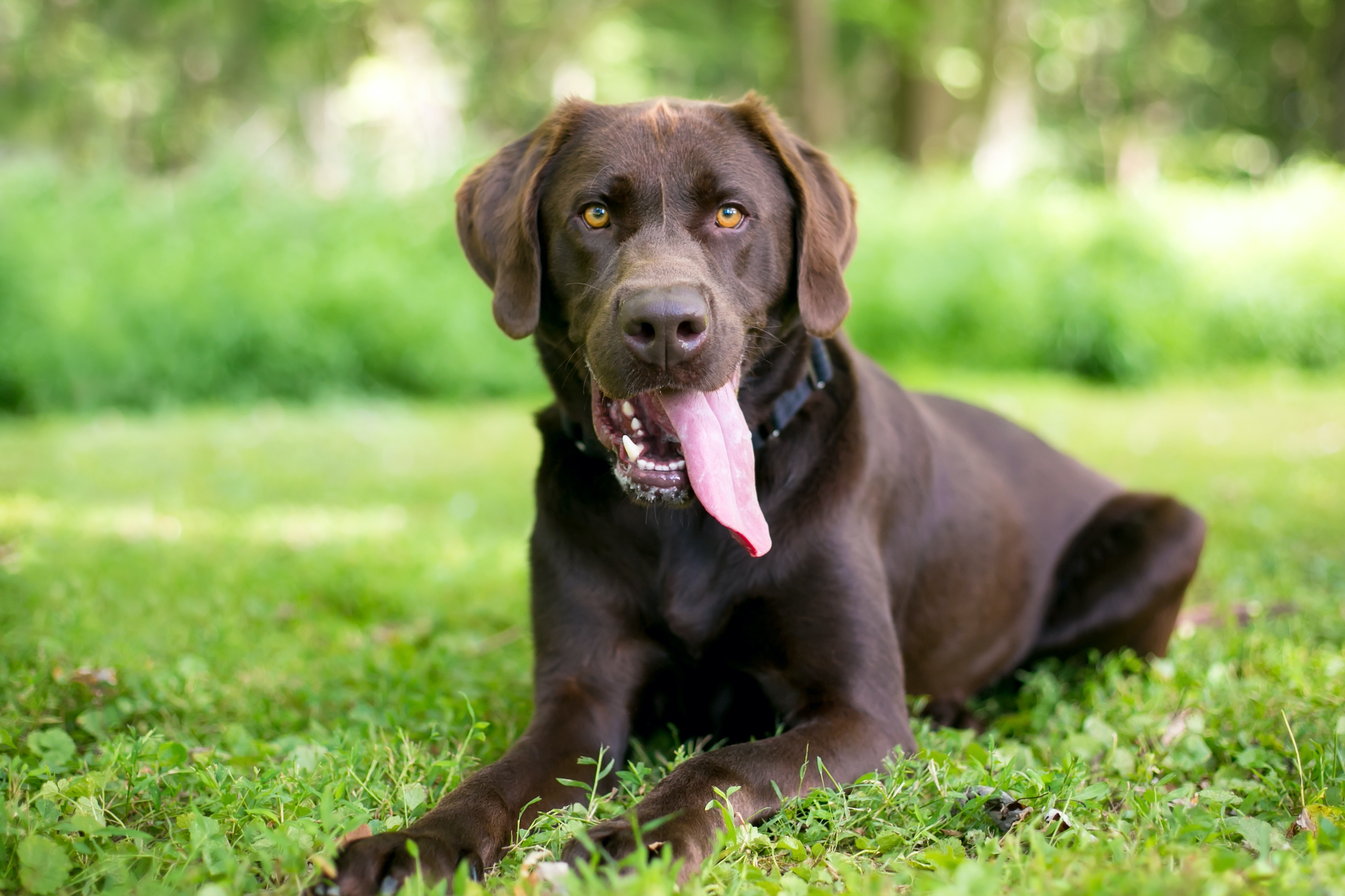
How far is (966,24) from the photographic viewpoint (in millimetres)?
23453

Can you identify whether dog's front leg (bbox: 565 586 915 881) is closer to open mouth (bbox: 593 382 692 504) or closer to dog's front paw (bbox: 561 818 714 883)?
dog's front paw (bbox: 561 818 714 883)

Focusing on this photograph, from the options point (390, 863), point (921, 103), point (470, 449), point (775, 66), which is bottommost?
point (470, 449)

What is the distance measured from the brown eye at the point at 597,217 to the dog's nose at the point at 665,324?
17.0 inches

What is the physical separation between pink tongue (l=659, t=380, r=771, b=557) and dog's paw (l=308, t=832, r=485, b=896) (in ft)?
2.95

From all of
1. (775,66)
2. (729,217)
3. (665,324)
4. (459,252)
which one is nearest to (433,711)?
(665,324)

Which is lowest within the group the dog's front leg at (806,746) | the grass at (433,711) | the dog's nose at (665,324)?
the grass at (433,711)

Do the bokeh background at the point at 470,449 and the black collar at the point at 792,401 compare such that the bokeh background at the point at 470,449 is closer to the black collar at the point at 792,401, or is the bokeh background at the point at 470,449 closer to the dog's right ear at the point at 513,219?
the black collar at the point at 792,401

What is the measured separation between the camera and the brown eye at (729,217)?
9.70ft

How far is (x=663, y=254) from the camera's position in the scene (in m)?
2.77

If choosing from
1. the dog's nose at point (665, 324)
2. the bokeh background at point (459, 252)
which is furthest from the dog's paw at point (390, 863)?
the bokeh background at point (459, 252)

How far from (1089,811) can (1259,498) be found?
4.66m

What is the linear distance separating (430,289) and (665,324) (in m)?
8.98

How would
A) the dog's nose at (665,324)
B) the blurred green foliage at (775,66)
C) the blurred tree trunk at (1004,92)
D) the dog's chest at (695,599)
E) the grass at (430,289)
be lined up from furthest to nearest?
the blurred green foliage at (775,66)
the blurred tree trunk at (1004,92)
the grass at (430,289)
the dog's chest at (695,599)
the dog's nose at (665,324)

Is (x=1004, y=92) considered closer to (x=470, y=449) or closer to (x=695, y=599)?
(x=470, y=449)
